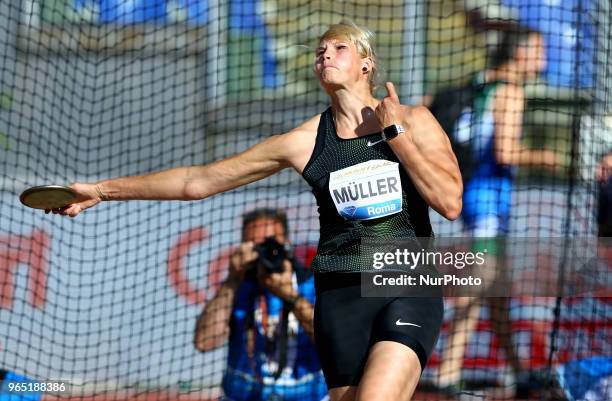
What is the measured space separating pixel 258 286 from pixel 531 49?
262 centimetres

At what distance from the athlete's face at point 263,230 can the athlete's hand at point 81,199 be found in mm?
1829

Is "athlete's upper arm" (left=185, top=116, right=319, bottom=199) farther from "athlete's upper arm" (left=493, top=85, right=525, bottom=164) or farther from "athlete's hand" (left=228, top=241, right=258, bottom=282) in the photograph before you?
"athlete's upper arm" (left=493, top=85, right=525, bottom=164)

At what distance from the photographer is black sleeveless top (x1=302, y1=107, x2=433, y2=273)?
345 cm

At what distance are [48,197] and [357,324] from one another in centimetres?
118

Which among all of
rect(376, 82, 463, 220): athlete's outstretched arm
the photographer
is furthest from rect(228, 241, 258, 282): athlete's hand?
rect(376, 82, 463, 220): athlete's outstretched arm

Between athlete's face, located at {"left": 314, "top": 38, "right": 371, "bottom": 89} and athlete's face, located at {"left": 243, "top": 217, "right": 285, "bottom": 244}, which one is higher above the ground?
athlete's face, located at {"left": 314, "top": 38, "right": 371, "bottom": 89}

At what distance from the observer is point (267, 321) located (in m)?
5.71

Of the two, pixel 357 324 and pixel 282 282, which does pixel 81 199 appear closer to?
pixel 357 324

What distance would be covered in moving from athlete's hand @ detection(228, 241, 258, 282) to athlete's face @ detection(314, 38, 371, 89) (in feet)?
6.92

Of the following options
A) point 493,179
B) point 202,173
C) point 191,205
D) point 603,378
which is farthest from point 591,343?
point 202,173

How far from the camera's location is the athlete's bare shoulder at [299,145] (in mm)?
3643

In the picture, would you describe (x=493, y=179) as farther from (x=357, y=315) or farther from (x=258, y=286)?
(x=357, y=315)

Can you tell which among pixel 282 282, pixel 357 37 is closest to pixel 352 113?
pixel 357 37

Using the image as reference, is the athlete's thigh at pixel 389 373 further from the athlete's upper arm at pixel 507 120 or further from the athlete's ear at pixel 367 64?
the athlete's upper arm at pixel 507 120
